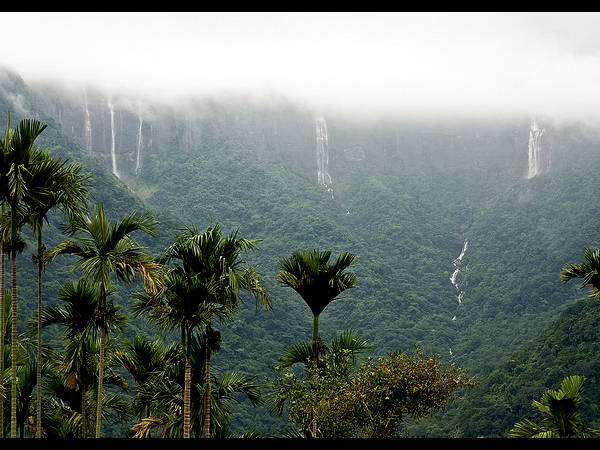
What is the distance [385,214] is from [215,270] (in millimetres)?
117299

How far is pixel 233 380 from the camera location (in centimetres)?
1189

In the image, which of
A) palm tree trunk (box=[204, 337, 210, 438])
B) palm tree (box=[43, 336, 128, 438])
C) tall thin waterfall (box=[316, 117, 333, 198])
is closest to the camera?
palm tree trunk (box=[204, 337, 210, 438])

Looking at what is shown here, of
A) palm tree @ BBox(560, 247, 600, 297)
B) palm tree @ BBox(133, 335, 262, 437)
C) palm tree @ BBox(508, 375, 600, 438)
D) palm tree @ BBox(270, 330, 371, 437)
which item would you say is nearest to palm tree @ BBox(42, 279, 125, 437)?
palm tree @ BBox(133, 335, 262, 437)

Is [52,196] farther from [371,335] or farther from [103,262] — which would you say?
[371,335]

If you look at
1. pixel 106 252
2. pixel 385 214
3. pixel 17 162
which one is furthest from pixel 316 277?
pixel 385 214

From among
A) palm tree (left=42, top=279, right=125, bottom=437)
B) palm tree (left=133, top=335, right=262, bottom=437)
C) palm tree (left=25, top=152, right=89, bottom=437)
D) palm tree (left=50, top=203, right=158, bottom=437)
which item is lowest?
palm tree (left=133, top=335, right=262, bottom=437)

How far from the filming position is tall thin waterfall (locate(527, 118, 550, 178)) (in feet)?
480

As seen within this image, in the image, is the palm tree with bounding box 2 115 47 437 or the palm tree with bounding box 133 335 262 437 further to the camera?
the palm tree with bounding box 133 335 262 437

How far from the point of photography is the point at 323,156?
151500mm

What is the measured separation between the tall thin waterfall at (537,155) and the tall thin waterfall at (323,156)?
4375 centimetres

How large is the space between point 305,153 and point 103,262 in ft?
456

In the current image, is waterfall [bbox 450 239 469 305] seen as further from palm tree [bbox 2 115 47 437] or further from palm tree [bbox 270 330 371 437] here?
palm tree [bbox 2 115 47 437]

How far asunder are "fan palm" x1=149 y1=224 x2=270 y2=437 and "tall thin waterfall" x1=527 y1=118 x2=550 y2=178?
14192 cm

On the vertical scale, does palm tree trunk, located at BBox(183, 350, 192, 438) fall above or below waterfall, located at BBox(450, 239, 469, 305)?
above
